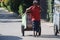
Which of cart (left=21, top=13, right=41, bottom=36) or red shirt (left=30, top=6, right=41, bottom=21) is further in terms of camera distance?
cart (left=21, top=13, right=41, bottom=36)

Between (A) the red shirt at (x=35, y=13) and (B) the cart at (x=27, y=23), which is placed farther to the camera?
(B) the cart at (x=27, y=23)

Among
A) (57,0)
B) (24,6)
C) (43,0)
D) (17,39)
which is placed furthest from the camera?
(24,6)

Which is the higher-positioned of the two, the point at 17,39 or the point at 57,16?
the point at 57,16

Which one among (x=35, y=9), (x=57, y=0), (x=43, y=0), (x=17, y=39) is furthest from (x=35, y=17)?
(x=43, y=0)

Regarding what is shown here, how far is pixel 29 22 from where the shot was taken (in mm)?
13984

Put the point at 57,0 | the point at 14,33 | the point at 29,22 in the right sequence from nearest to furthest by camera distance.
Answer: the point at 29,22 < the point at 14,33 < the point at 57,0

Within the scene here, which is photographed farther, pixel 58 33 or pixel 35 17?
pixel 58 33

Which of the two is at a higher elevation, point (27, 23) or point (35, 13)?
point (35, 13)

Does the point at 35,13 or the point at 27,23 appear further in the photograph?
the point at 27,23

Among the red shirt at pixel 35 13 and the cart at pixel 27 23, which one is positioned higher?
the red shirt at pixel 35 13

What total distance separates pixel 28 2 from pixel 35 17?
1120 centimetres

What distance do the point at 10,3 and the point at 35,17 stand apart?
12226mm

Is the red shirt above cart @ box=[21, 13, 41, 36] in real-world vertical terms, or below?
above

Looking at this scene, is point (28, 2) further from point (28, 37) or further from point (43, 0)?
point (28, 37)
